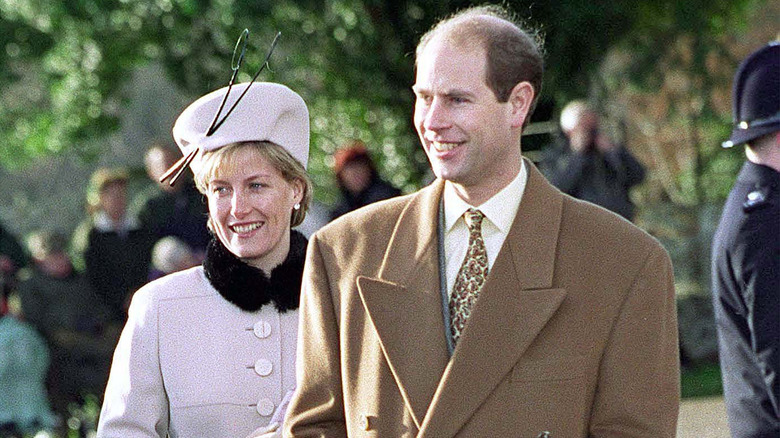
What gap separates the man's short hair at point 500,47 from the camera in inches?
144

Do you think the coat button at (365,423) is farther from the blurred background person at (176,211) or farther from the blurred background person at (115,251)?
the blurred background person at (115,251)

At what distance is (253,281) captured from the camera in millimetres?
4480

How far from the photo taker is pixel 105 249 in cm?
1051

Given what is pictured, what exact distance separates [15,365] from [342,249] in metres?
6.79

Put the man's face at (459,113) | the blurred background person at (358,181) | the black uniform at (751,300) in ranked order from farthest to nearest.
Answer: the blurred background person at (358,181) < the black uniform at (751,300) < the man's face at (459,113)

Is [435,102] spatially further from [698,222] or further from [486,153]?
[698,222]

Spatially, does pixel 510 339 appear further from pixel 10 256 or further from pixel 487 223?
pixel 10 256

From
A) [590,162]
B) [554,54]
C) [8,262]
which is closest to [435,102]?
[590,162]

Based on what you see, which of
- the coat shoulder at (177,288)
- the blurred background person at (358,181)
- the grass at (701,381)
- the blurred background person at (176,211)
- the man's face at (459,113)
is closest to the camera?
the man's face at (459,113)

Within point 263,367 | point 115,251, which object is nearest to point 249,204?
point 263,367

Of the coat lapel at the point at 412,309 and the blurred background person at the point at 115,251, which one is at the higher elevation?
the coat lapel at the point at 412,309

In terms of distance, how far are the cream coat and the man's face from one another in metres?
1.06

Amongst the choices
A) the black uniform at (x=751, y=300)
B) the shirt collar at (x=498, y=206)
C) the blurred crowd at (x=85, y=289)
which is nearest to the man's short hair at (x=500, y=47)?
the shirt collar at (x=498, y=206)

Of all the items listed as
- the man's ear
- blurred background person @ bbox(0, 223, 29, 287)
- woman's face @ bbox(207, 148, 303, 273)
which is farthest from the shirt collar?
blurred background person @ bbox(0, 223, 29, 287)
